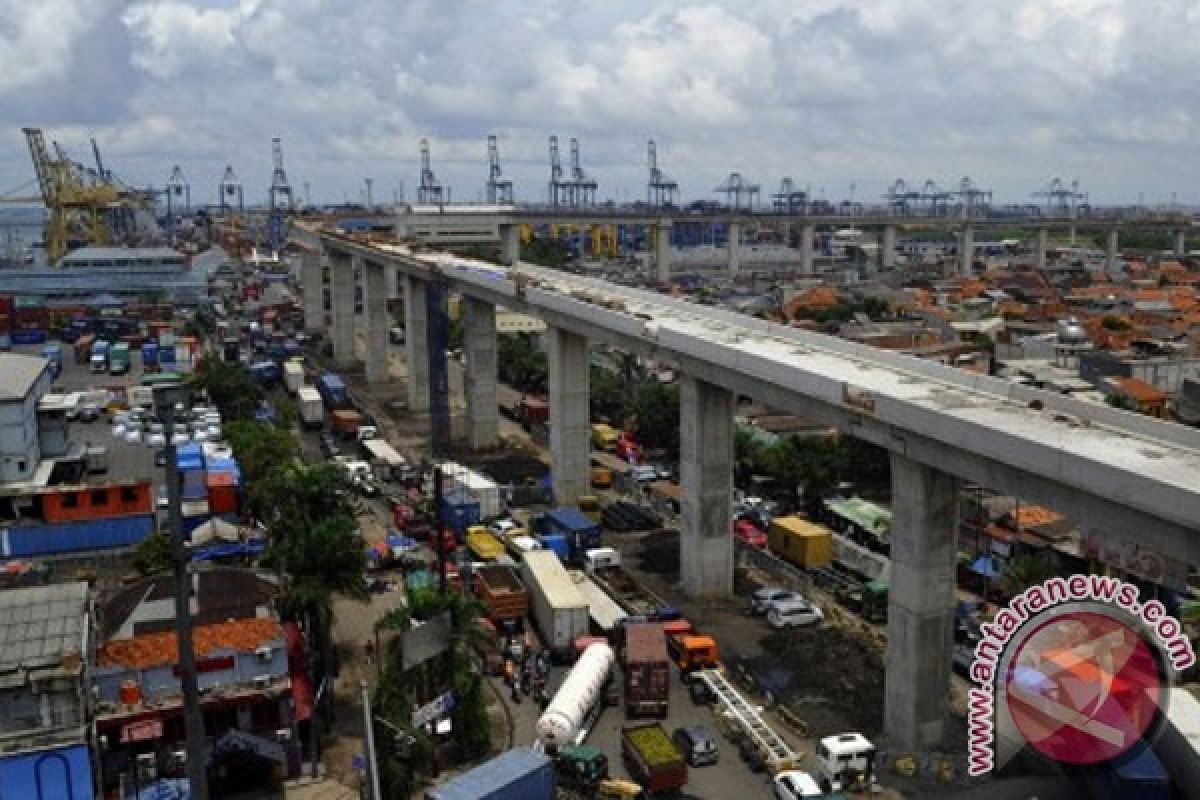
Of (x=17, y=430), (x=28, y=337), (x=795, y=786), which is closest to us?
(x=795, y=786)

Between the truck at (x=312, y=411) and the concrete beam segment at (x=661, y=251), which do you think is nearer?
the truck at (x=312, y=411)

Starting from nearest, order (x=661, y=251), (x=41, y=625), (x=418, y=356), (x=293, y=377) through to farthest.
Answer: (x=41, y=625)
(x=418, y=356)
(x=293, y=377)
(x=661, y=251)

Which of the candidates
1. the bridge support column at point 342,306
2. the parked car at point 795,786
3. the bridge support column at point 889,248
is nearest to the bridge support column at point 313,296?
the bridge support column at point 342,306

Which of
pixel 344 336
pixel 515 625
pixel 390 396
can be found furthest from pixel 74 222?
pixel 515 625

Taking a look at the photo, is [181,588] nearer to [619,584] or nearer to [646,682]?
[646,682]

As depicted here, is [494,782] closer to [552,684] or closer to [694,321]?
[552,684]

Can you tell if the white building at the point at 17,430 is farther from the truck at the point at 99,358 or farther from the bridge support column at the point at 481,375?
the truck at the point at 99,358

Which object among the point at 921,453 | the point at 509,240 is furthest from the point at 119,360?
the point at 509,240
